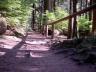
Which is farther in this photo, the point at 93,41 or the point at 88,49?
the point at 93,41

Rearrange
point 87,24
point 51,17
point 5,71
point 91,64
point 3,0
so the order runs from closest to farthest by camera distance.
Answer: point 5,71 → point 91,64 → point 3,0 → point 87,24 → point 51,17

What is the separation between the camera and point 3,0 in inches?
613

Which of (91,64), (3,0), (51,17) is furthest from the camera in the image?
(51,17)

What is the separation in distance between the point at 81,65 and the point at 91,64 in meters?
0.21

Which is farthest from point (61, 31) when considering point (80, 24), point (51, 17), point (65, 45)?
point (65, 45)

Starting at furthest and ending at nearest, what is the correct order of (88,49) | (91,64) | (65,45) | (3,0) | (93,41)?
(3,0), (65,45), (93,41), (88,49), (91,64)

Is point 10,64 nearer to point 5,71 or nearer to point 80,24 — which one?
point 5,71

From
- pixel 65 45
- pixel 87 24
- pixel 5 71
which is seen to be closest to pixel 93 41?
pixel 65 45

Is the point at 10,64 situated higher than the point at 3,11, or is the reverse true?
the point at 3,11

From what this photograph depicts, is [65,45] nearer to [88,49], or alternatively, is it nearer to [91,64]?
[88,49]

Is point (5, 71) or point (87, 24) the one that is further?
point (87, 24)

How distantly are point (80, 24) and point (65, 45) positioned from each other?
12.4 meters

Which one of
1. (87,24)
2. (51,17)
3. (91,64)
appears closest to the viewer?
(91,64)

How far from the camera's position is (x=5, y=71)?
4.70 metres
